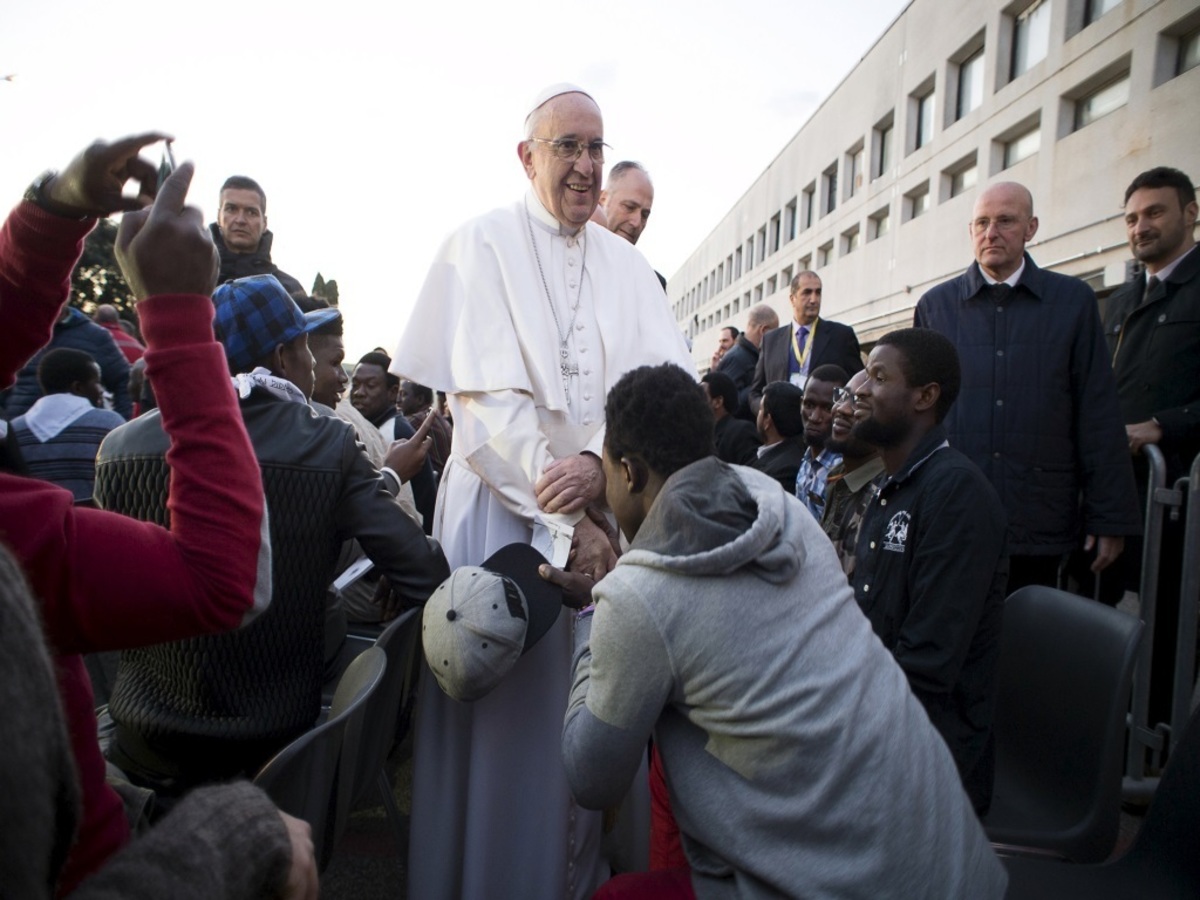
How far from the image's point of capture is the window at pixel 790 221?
106 ft

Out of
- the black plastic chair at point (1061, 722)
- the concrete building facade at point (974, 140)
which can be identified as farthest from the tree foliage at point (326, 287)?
the black plastic chair at point (1061, 722)

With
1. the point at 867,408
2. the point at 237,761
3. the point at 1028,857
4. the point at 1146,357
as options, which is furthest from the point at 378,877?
the point at 1146,357

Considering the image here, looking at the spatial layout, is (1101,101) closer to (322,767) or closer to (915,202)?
(915,202)

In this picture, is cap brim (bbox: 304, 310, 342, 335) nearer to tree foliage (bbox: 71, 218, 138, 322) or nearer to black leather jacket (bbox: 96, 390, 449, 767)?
black leather jacket (bbox: 96, 390, 449, 767)

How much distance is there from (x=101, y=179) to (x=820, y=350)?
5811mm

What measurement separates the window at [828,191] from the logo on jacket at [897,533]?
2786 centimetres

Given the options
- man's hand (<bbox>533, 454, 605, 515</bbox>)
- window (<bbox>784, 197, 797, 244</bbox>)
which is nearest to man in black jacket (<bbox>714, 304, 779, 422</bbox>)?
man's hand (<bbox>533, 454, 605, 515</bbox>)

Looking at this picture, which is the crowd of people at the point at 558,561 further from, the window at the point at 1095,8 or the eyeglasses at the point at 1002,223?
the window at the point at 1095,8

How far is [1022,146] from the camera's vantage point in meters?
17.0

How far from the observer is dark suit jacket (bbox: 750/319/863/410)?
21.0 feet

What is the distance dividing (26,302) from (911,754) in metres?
1.52

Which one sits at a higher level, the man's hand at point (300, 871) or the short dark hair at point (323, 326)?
the short dark hair at point (323, 326)

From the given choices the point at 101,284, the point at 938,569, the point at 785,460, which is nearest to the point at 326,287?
the point at 101,284

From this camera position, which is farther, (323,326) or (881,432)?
(323,326)
